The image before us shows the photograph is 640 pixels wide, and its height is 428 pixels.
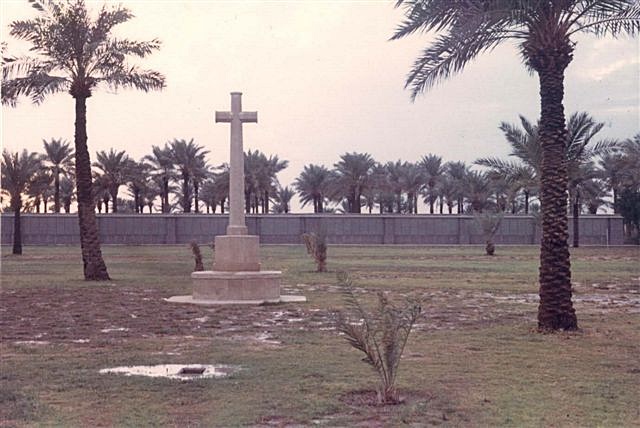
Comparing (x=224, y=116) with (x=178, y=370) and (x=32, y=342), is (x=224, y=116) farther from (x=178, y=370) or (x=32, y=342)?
(x=178, y=370)

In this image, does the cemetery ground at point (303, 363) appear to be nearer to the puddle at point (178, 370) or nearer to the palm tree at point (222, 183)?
the puddle at point (178, 370)

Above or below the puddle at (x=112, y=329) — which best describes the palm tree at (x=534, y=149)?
above

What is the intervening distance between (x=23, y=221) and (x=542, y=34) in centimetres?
5140

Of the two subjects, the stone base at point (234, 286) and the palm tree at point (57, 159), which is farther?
the palm tree at point (57, 159)

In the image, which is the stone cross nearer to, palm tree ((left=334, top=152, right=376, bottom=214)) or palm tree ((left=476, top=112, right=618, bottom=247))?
palm tree ((left=476, top=112, right=618, bottom=247))

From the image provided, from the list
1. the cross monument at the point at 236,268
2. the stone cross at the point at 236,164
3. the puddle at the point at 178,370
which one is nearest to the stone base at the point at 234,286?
the cross monument at the point at 236,268

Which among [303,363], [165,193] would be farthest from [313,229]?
[303,363]

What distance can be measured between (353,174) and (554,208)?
52.7 meters

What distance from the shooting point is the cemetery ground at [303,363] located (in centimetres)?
749

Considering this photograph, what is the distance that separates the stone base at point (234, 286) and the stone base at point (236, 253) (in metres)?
0.28

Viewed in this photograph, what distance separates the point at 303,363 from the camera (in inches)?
403

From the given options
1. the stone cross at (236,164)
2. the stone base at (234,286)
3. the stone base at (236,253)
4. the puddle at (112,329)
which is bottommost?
the puddle at (112,329)

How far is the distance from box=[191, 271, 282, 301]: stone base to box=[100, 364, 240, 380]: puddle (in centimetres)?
820

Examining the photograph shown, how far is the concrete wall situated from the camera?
196 ft
